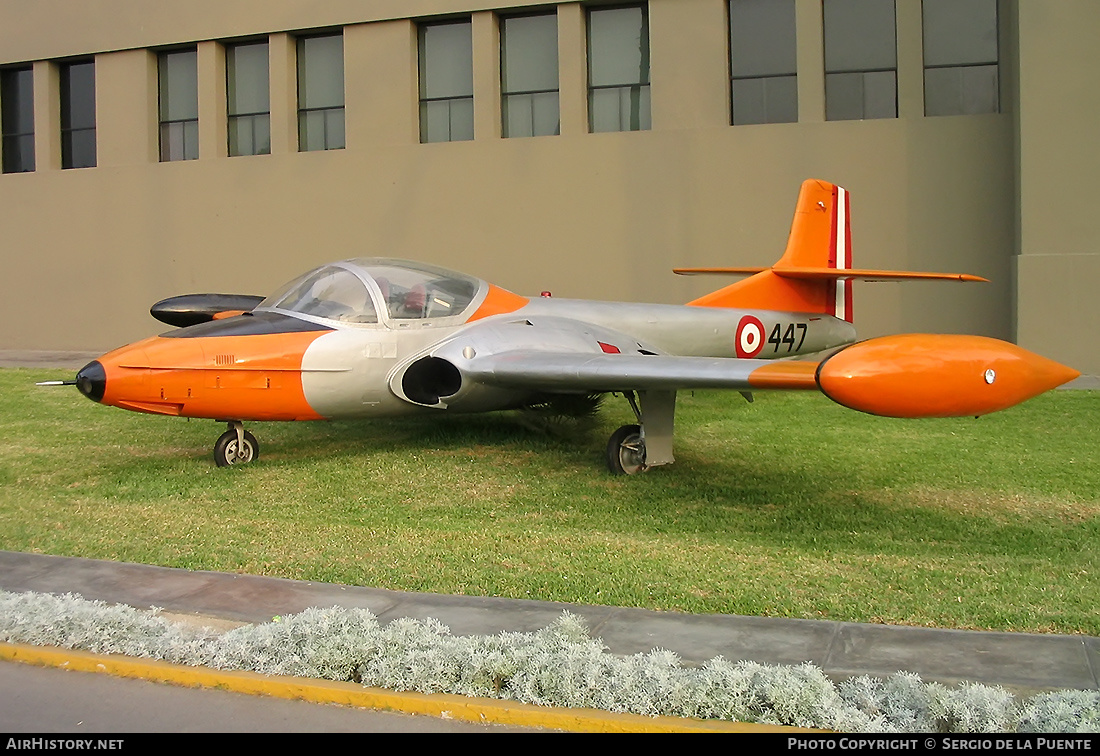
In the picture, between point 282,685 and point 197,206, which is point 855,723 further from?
point 197,206

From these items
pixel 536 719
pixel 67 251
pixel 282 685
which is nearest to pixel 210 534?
pixel 282 685

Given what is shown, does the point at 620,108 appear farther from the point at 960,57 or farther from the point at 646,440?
the point at 646,440

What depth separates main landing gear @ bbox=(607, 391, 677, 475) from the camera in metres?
9.10

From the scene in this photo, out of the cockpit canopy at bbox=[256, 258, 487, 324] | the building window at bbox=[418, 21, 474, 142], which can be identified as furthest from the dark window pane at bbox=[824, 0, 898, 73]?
the cockpit canopy at bbox=[256, 258, 487, 324]

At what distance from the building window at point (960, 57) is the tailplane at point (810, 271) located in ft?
17.8

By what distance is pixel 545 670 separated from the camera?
4.35 meters

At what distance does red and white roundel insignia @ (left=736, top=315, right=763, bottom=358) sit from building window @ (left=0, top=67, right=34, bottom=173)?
59.9ft

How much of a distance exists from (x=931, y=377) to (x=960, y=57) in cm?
1323

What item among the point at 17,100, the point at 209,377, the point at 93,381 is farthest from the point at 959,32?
the point at 17,100

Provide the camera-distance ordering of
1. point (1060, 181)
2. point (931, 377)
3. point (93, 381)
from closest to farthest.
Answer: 1. point (931, 377)
2. point (93, 381)
3. point (1060, 181)

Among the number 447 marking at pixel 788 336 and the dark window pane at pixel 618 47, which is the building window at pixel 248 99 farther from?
the number 447 marking at pixel 788 336

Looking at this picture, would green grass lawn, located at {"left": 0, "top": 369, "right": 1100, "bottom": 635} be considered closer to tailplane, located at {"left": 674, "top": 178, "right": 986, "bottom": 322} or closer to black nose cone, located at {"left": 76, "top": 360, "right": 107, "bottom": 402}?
black nose cone, located at {"left": 76, "top": 360, "right": 107, "bottom": 402}

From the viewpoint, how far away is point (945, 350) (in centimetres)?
598

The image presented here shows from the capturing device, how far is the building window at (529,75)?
62.1 ft
